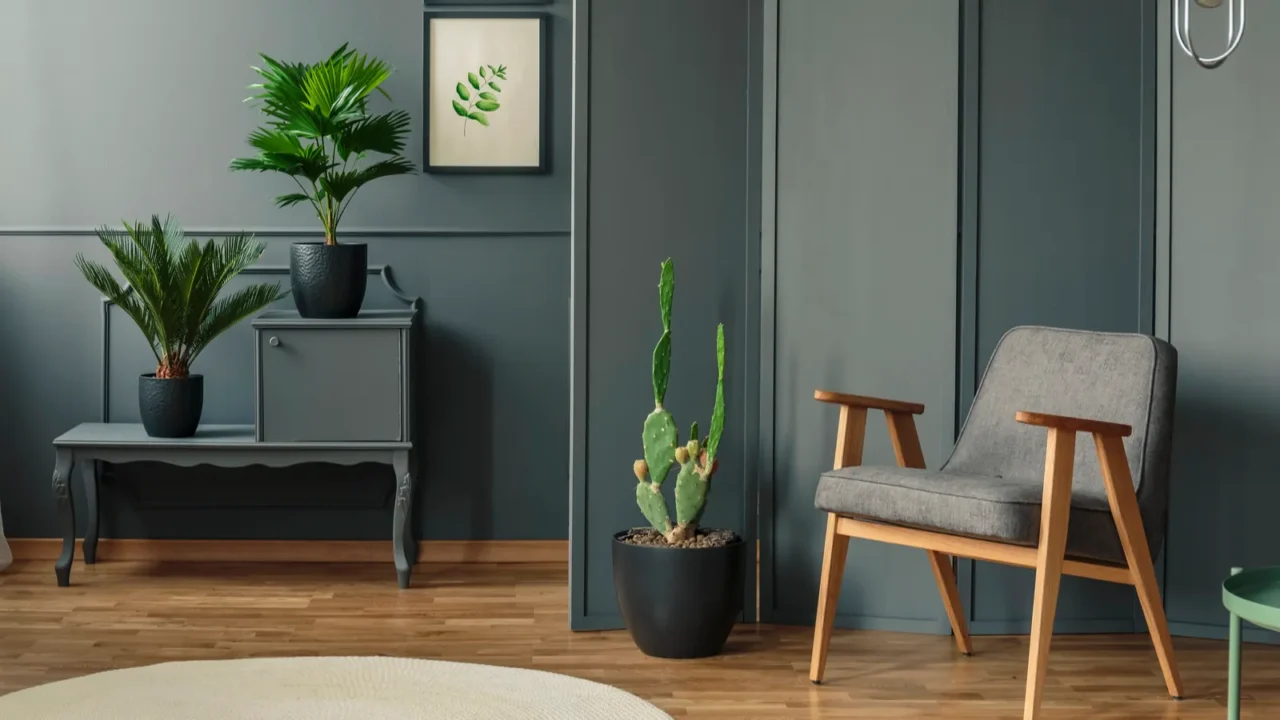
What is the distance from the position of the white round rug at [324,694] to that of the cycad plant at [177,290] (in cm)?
122

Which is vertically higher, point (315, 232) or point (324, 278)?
point (315, 232)

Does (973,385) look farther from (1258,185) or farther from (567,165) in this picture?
(567,165)

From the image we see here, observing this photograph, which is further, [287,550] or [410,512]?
[287,550]

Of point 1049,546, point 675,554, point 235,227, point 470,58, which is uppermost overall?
point 470,58

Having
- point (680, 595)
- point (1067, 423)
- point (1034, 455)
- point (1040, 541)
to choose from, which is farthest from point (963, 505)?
point (680, 595)

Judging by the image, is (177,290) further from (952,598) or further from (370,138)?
(952,598)

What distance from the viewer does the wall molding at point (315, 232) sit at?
4328 mm

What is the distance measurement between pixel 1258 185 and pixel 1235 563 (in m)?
0.98

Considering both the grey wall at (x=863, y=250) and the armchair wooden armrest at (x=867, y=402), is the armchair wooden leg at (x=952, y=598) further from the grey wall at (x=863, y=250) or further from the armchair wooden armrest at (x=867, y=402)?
the armchair wooden armrest at (x=867, y=402)

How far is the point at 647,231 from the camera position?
3.48 m

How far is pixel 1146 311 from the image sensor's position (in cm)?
345

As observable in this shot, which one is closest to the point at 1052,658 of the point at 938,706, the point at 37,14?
the point at 938,706

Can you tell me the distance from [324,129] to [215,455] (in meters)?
1.03

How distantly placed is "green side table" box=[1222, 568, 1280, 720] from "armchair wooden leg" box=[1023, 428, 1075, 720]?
1.11 ft
